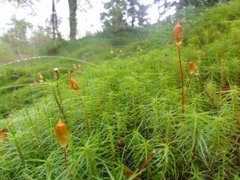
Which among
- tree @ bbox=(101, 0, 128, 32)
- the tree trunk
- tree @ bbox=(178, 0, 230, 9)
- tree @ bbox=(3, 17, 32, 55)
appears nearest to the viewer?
tree @ bbox=(178, 0, 230, 9)

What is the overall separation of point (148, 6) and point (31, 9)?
4327mm

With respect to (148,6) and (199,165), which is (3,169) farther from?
(148,6)

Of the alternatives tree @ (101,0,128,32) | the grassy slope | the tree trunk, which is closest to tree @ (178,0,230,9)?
tree @ (101,0,128,32)

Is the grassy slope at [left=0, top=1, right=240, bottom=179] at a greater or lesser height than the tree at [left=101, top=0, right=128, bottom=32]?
lesser

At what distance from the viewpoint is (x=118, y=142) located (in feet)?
4.00

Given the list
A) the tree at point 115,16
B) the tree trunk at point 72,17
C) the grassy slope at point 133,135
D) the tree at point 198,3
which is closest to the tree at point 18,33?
the tree trunk at point 72,17

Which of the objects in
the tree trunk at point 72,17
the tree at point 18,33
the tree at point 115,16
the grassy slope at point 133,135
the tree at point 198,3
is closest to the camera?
the grassy slope at point 133,135

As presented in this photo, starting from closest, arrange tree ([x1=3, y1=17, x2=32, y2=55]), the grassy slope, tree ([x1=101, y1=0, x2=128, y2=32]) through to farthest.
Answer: the grassy slope → tree ([x1=101, y1=0, x2=128, y2=32]) → tree ([x1=3, y1=17, x2=32, y2=55])

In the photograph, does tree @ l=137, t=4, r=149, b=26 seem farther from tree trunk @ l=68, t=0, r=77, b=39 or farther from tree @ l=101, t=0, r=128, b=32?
tree trunk @ l=68, t=0, r=77, b=39

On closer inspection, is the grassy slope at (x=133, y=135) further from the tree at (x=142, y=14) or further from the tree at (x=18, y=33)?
the tree at (x=18, y=33)

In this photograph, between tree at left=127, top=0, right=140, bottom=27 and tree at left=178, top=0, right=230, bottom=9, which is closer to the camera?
tree at left=178, top=0, right=230, bottom=9

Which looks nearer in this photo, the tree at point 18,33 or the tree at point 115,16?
the tree at point 115,16

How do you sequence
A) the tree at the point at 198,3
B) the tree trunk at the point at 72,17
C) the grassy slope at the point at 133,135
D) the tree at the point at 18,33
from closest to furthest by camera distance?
1. the grassy slope at the point at 133,135
2. the tree at the point at 198,3
3. the tree trunk at the point at 72,17
4. the tree at the point at 18,33

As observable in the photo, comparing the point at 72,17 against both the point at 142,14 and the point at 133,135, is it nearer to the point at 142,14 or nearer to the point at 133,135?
the point at 142,14
